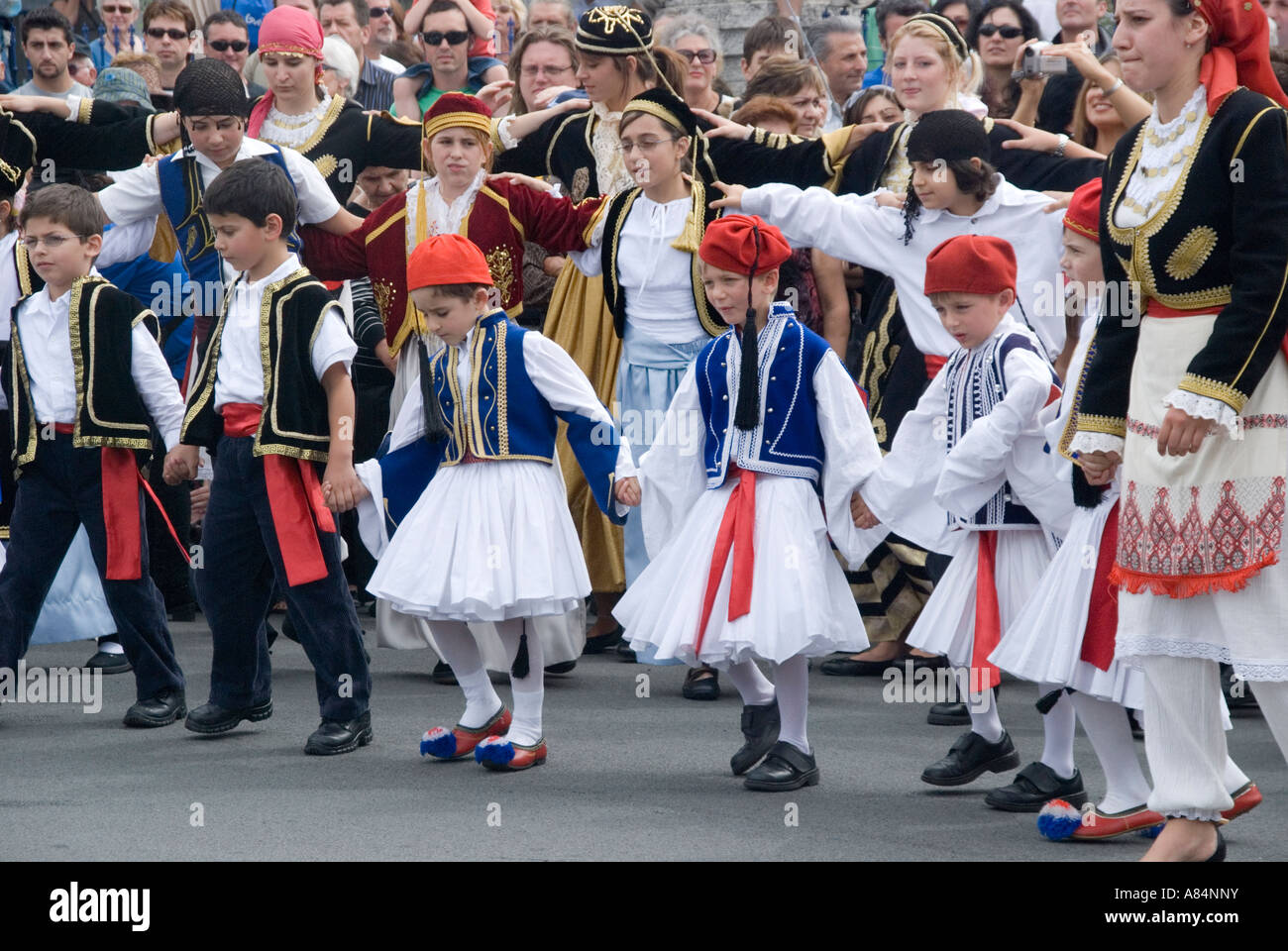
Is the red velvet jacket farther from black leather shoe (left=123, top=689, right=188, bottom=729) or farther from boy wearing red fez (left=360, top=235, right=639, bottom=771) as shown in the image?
black leather shoe (left=123, top=689, right=188, bottom=729)

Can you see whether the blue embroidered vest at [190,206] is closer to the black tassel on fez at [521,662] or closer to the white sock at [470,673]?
the white sock at [470,673]

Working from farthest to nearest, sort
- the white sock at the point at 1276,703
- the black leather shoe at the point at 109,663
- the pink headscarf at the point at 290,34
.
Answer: the pink headscarf at the point at 290,34, the black leather shoe at the point at 109,663, the white sock at the point at 1276,703

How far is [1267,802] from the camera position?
481 centimetres

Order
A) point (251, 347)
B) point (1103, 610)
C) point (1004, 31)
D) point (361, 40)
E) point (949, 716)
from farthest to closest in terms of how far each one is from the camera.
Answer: point (361, 40)
point (1004, 31)
point (949, 716)
point (251, 347)
point (1103, 610)

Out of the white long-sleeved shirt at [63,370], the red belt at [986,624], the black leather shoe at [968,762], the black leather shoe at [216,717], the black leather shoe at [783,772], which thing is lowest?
the black leather shoe at [216,717]

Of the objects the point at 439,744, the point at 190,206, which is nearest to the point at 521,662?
the point at 439,744

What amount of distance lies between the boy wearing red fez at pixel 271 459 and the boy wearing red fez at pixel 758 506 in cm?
93

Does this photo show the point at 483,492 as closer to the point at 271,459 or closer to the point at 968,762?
the point at 271,459

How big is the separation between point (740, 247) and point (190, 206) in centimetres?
246

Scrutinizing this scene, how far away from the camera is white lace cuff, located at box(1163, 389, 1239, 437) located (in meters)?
3.68

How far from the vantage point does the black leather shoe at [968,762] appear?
16.4 feet

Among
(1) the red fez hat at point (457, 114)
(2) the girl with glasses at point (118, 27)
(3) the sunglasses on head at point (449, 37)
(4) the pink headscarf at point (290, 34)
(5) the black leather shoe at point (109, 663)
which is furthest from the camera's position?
(2) the girl with glasses at point (118, 27)

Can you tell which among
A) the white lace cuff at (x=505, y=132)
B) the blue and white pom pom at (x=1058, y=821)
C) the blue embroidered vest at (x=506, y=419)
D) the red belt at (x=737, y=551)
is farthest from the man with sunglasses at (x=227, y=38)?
the blue and white pom pom at (x=1058, y=821)

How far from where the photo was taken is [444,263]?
17.9ft
